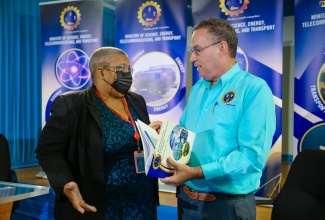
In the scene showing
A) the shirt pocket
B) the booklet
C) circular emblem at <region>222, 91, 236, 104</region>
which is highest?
circular emblem at <region>222, 91, 236, 104</region>

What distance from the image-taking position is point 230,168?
1.42 metres

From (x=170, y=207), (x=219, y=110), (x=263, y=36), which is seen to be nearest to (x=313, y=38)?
(x=263, y=36)

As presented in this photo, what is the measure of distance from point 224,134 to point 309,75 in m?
2.53

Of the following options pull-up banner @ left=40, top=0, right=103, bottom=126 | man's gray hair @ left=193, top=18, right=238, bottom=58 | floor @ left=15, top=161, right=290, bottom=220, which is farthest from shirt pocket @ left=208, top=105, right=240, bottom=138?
pull-up banner @ left=40, top=0, right=103, bottom=126

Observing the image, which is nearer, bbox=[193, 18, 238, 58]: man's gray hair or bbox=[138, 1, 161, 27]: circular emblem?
bbox=[193, 18, 238, 58]: man's gray hair

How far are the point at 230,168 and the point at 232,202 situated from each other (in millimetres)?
197

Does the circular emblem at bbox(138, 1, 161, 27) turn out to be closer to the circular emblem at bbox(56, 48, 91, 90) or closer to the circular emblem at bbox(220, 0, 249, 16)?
the circular emblem at bbox(220, 0, 249, 16)

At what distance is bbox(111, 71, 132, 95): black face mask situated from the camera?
1.89 meters

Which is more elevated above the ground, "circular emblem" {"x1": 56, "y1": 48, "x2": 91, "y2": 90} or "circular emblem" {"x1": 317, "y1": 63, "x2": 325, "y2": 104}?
"circular emblem" {"x1": 56, "y1": 48, "x2": 91, "y2": 90}

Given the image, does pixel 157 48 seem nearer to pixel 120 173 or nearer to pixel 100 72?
pixel 100 72

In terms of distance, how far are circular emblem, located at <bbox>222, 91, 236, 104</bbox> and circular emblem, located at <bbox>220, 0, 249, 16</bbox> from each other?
8.79 feet

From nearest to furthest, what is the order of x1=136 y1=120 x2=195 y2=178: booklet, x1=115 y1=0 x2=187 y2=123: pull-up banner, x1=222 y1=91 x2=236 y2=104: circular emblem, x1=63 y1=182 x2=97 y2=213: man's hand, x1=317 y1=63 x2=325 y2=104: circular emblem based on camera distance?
x1=136 y1=120 x2=195 y2=178: booklet → x1=222 y1=91 x2=236 y2=104: circular emblem → x1=63 y1=182 x2=97 y2=213: man's hand → x1=317 y1=63 x2=325 y2=104: circular emblem → x1=115 y1=0 x2=187 y2=123: pull-up banner

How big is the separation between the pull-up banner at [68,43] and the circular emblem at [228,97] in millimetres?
3681

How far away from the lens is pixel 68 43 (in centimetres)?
520
